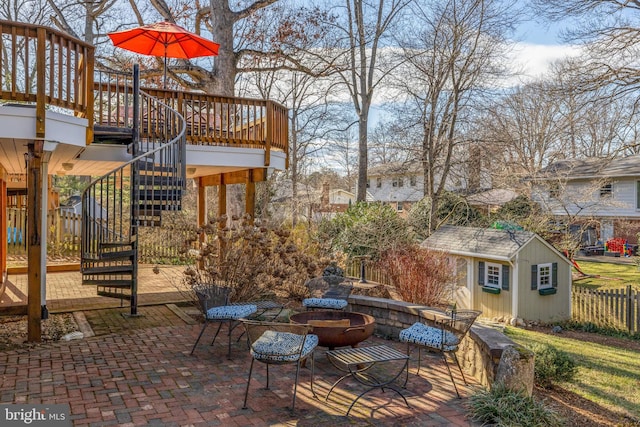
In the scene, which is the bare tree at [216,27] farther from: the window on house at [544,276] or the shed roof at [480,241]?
the window on house at [544,276]

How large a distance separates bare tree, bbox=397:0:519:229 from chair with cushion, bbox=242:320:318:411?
36.7 ft

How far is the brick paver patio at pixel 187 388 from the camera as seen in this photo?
3.74 m

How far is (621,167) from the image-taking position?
74.7 ft

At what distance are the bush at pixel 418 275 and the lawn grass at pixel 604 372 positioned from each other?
1.95m

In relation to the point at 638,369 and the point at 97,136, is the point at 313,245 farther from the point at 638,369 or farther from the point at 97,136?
the point at 638,369

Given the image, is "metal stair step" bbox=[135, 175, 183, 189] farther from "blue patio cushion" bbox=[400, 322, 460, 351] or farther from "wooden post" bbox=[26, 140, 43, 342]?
"blue patio cushion" bbox=[400, 322, 460, 351]

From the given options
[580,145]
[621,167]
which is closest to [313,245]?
[621,167]

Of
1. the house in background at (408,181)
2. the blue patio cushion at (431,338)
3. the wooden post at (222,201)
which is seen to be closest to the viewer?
the blue patio cushion at (431,338)

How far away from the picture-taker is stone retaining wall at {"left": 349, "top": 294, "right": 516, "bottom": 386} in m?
4.47

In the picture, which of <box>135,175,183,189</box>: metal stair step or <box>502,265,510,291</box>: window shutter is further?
→ <box>502,265,510,291</box>: window shutter

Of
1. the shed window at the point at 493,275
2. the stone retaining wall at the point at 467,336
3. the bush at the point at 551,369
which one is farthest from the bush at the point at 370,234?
the bush at the point at 551,369

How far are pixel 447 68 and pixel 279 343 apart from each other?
12.4 meters

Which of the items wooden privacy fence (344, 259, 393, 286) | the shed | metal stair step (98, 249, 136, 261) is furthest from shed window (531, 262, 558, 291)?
metal stair step (98, 249, 136, 261)

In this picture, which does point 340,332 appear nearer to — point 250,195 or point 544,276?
point 250,195
